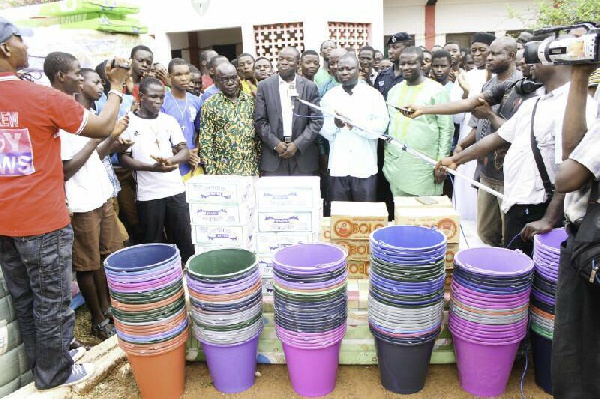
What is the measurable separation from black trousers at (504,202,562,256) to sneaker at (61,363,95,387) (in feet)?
8.58

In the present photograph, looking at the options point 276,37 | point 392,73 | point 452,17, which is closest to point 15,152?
point 392,73

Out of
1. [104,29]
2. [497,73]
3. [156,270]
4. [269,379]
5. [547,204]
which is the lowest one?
[269,379]

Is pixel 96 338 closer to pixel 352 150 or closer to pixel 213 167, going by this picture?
pixel 213 167

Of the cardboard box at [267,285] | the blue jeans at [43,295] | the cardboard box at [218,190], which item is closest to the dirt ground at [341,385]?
the blue jeans at [43,295]

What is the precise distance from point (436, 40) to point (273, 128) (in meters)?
10.2

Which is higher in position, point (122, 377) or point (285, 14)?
point (285, 14)

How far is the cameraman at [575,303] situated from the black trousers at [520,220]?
90 cm

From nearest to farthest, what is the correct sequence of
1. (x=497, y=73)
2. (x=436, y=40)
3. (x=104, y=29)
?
(x=497, y=73), (x=104, y=29), (x=436, y=40)

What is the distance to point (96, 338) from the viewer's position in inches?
137

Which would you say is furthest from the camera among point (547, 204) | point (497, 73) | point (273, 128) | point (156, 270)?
point (273, 128)

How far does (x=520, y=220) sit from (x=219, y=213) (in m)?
1.83

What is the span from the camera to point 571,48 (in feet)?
5.99

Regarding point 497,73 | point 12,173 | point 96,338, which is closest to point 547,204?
point 497,73

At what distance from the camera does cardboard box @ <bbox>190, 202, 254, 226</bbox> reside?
9.97ft
